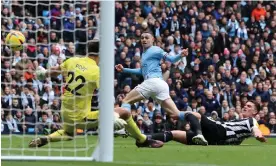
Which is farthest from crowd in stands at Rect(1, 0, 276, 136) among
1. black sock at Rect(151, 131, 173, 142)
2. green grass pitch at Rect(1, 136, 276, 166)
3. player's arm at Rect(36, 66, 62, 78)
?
green grass pitch at Rect(1, 136, 276, 166)

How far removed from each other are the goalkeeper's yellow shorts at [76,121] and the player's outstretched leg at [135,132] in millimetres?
396

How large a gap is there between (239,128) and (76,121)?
284cm

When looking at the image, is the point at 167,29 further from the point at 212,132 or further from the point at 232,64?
the point at 212,132

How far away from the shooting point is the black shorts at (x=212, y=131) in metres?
15.0

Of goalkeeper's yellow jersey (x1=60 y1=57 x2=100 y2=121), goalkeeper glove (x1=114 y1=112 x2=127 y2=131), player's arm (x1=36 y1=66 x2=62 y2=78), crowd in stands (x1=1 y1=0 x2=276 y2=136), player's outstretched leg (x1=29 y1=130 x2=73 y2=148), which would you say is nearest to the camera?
goalkeeper glove (x1=114 y1=112 x2=127 y2=131)

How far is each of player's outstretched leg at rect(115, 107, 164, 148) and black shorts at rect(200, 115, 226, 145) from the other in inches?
50.4

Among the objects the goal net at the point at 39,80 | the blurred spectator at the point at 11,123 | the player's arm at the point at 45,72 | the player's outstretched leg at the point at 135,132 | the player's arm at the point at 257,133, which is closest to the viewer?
the goal net at the point at 39,80

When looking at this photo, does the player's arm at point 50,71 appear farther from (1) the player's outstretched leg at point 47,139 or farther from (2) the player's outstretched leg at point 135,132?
(2) the player's outstretched leg at point 135,132

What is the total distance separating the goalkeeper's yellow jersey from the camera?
45.6ft

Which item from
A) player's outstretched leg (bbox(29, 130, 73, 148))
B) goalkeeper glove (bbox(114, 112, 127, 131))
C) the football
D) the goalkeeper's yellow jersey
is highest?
the football

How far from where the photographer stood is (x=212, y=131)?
592 inches

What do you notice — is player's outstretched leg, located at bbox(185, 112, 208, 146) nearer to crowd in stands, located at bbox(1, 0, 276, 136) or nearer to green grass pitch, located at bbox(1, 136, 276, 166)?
green grass pitch, located at bbox(1, 136, 276, 166)

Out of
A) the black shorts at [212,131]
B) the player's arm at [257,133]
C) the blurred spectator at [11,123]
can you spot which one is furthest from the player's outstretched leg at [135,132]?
the blurred spectator at [11,123]

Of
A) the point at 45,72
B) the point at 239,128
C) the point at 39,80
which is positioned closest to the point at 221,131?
the point at 239,128
